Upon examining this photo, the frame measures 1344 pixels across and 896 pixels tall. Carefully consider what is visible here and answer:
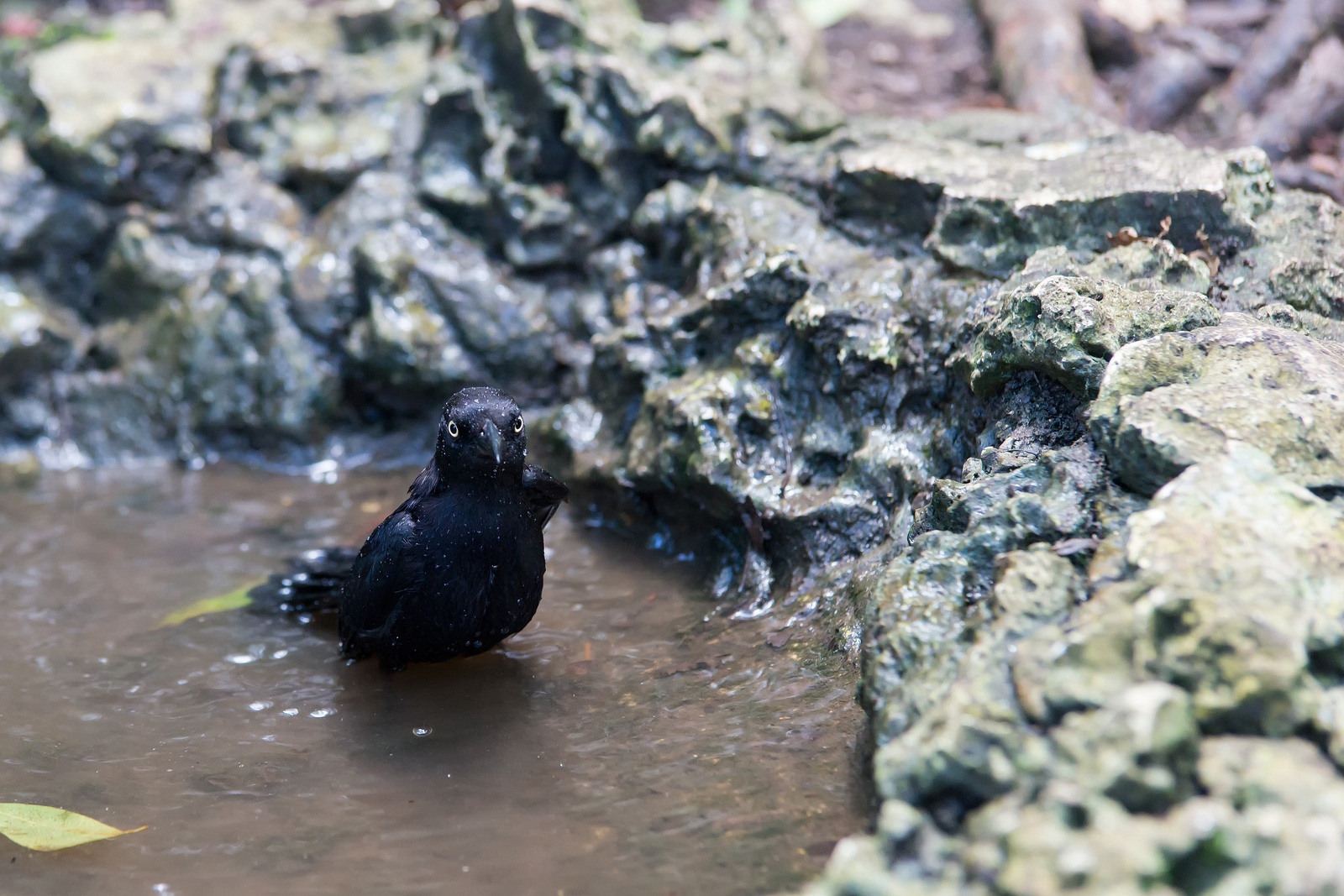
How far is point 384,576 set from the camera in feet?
13.0

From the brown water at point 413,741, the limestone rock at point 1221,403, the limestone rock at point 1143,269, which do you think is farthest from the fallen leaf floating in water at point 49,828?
the limestone rock at point 1143,269

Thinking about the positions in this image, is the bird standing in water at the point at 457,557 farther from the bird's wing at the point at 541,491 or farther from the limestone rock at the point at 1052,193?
the limestone rock at the point at 1052,193

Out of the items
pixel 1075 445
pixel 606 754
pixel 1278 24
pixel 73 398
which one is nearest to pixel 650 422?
pixel 606 754

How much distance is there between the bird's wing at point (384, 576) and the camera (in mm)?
3945

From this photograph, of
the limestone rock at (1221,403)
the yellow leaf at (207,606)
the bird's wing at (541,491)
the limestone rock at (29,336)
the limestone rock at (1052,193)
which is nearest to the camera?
the limestone rock at (1221,403)

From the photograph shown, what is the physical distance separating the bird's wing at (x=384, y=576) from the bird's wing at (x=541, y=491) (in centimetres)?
51

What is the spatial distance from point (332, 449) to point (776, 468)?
10.4 feet

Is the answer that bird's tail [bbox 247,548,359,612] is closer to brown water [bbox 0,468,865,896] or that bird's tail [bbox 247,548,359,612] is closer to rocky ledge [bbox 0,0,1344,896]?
brown water [bbox 0,468,865,896]

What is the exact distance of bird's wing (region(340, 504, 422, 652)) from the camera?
3945 mm

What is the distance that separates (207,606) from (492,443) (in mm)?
1870

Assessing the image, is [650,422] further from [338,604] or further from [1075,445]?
[1075,445]

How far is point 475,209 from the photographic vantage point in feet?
20.9

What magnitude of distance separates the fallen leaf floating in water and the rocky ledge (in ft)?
7.09

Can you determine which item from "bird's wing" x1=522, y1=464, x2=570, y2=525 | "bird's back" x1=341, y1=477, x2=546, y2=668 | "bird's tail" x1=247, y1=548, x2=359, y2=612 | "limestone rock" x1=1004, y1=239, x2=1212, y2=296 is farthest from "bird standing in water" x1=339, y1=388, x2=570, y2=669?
"limestone rock" x1=1004, y1=239, x2=1212, y2=296
